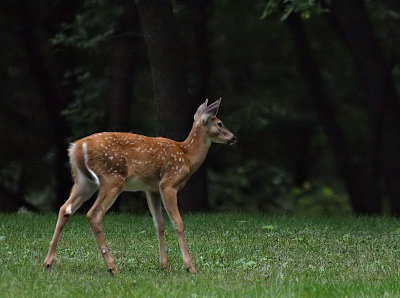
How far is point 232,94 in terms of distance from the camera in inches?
851

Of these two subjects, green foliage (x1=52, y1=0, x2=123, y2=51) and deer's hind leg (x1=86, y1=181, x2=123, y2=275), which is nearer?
deer's hind leg (x1=86, y1=181, x2=123, y2=275)

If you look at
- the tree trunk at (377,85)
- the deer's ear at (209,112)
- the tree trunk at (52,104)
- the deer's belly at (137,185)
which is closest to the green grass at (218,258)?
the deer's belly at (137,185)

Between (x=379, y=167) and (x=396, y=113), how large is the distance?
4.95 ft

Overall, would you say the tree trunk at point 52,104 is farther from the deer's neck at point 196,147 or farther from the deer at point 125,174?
the deer at point 125,174

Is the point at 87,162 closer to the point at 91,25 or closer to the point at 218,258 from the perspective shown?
the point at 218,258

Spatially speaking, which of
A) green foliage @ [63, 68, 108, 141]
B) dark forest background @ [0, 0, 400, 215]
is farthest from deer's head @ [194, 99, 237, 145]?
green foliage @ [63, 68, 108, 141]

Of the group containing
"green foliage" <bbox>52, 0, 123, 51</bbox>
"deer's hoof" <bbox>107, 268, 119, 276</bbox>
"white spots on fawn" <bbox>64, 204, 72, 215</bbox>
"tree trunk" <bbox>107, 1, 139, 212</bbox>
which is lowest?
"tree trunk" <bbox>107, 1, 139, 212</bbox>

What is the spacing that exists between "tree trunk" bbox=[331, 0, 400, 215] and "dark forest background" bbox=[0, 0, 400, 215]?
2 centimetres

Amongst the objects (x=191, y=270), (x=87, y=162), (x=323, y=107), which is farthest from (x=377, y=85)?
(x=87, y=162)

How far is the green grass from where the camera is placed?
783cm

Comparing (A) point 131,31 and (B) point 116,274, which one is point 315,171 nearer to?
(A) point 131,31

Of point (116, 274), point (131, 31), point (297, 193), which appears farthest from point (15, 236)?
point (297, 193)

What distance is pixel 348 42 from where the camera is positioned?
722 inches

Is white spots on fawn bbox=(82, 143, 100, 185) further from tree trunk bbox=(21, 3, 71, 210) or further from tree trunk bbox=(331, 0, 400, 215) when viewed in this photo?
tree trunk bbox=(21, 3, 71, 210)
